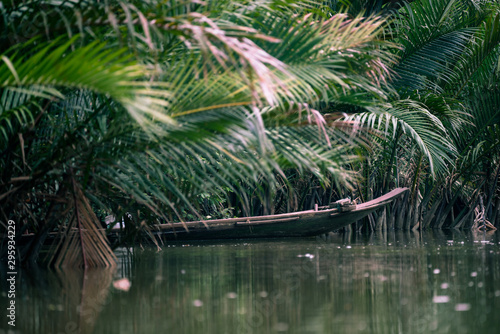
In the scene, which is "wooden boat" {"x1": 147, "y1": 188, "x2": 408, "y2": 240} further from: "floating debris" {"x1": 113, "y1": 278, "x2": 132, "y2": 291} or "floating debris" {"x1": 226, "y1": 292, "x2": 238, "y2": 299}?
"floating debris" {"x1": 226, "y1": 292, "x2": 238, "y2": 299}

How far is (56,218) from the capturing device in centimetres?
585

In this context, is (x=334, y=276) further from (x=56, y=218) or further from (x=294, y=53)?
(x=56, y=218)

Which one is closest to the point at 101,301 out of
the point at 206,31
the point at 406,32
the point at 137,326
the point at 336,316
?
the point at 137,326

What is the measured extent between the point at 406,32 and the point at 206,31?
765 centimetres

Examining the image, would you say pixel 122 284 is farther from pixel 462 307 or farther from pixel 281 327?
pixel 462 307

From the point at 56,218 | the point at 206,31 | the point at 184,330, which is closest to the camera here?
the point at 184,330

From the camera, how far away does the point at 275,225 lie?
10.3 m

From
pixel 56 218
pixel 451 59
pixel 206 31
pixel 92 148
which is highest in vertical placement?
pixel 451 59

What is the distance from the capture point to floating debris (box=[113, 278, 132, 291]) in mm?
4641

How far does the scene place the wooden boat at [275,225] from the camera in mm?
10094

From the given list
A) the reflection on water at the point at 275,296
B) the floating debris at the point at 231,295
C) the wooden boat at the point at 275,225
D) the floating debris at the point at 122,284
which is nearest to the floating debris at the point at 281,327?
the reflection on water at the point at 275,296

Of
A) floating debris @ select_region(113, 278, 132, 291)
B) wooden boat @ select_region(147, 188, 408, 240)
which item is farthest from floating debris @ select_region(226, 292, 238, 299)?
wooden boat @ select_region(147, 188, 408, 240)

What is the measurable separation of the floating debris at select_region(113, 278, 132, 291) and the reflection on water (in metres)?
0.06

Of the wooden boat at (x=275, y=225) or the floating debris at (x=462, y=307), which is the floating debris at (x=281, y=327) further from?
the wooden boat at (x=275, y=225)
